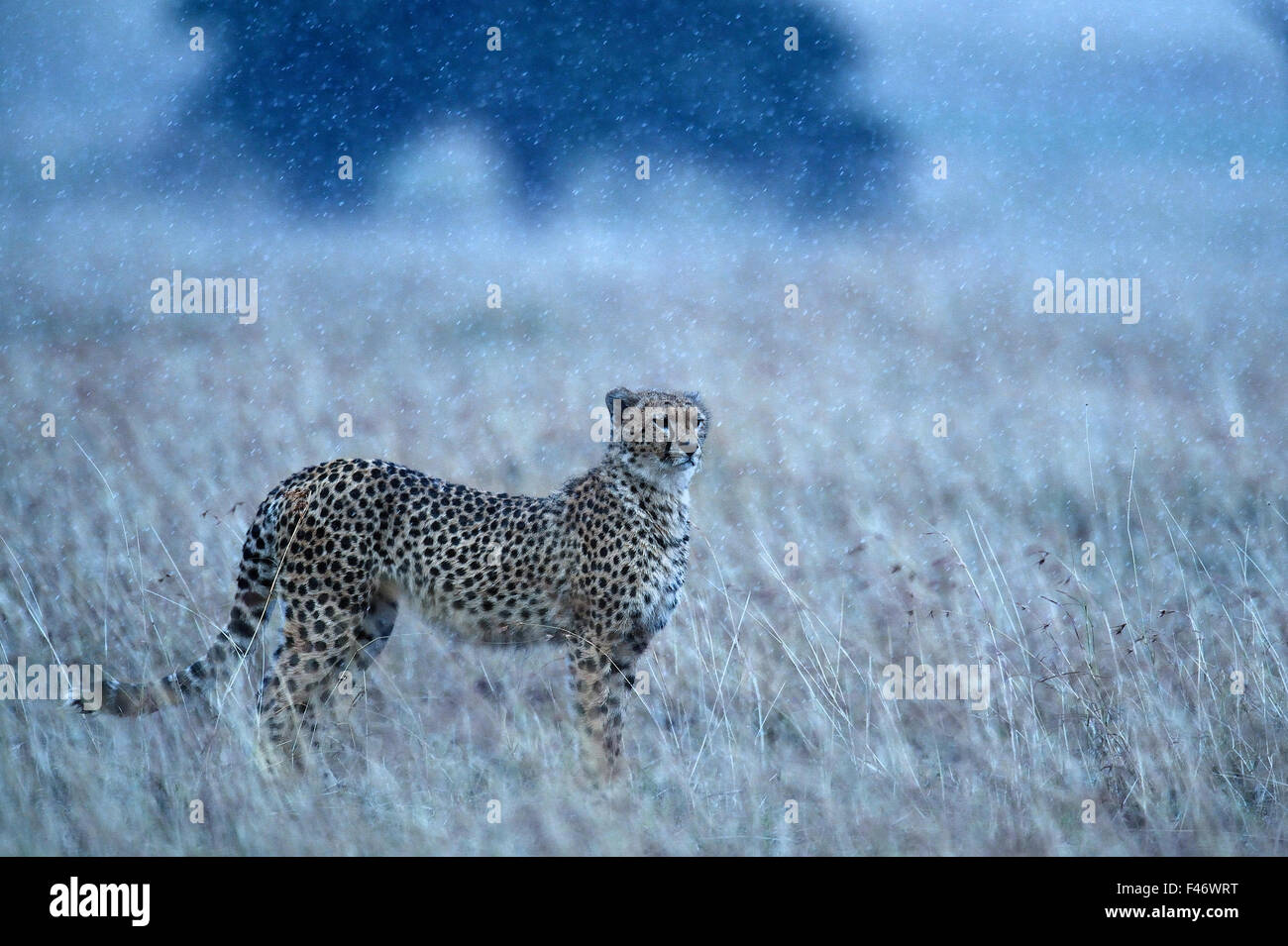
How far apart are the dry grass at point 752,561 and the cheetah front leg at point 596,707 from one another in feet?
0.37

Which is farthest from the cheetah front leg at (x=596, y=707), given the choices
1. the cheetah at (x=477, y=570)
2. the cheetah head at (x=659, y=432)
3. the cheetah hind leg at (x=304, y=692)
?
the cheetah hind leg at (x=304, y=692)

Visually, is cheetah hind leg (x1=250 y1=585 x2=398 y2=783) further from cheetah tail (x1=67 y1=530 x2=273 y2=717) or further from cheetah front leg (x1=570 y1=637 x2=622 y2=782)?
cheetah front leg (x1=570 y1=637 x2=622 y2=782)

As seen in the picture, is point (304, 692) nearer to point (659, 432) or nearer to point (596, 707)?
point (596, 707)

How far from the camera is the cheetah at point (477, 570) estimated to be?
4.70 metres

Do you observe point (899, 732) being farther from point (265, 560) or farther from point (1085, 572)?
point (265, 560)

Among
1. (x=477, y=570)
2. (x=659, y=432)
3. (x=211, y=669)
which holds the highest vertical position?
(x=659, y=432)

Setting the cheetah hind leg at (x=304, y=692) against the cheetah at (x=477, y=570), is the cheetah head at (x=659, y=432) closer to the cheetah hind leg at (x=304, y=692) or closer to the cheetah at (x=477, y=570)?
the cheetah at (x=477, y=570)

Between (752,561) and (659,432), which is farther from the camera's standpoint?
(752,561)

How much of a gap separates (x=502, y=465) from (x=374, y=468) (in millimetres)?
1877

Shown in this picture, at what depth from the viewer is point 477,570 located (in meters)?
4.84

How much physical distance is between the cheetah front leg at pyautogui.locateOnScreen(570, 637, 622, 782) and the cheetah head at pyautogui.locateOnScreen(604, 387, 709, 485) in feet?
2.37

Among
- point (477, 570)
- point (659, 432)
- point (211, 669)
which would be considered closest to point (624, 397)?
point (659, 432)

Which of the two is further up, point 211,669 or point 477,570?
point 477,570

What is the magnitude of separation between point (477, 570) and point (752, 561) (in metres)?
1.75
